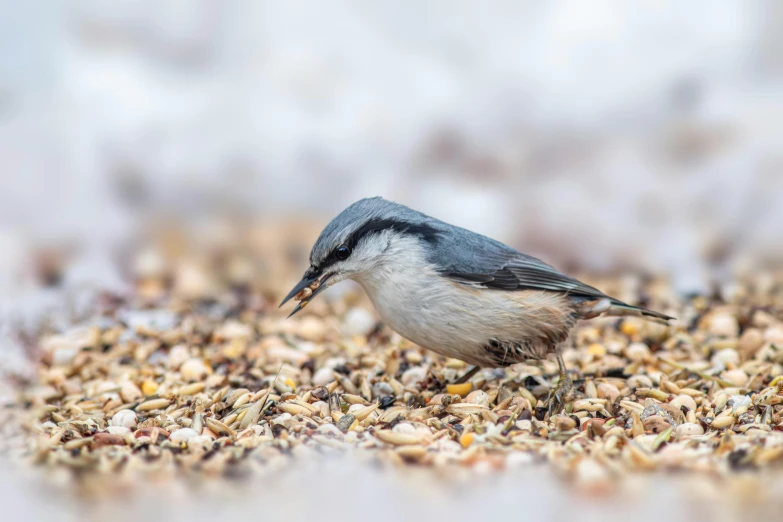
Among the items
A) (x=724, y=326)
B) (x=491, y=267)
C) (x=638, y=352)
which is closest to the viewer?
(x=491, y=267)

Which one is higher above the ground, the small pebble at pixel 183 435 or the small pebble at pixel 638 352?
the small pebble at pixel 638 352

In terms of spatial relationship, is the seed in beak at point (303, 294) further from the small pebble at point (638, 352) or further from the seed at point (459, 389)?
the small pebble at point (638, 352)

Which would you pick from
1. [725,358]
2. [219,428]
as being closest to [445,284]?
[219,428]

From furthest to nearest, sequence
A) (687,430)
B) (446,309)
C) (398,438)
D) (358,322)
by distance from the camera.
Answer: (358,322) < (446,309) < (687,430) < (398,438)

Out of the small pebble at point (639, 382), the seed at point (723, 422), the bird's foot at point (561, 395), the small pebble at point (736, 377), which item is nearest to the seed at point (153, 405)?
the bird's foot at point (561, 395)

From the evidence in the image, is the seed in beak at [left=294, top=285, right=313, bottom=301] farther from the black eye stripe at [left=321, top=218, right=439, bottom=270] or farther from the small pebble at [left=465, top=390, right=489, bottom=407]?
the small pebble at [left=465, top=390, right=489, bottom=407]

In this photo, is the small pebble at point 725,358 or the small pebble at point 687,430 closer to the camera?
the small pebble at point 687,430

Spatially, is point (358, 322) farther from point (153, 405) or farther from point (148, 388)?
point (153, 405)

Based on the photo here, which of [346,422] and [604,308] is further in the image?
[604,308]

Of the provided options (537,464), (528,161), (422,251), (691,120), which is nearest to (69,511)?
(537,464)
